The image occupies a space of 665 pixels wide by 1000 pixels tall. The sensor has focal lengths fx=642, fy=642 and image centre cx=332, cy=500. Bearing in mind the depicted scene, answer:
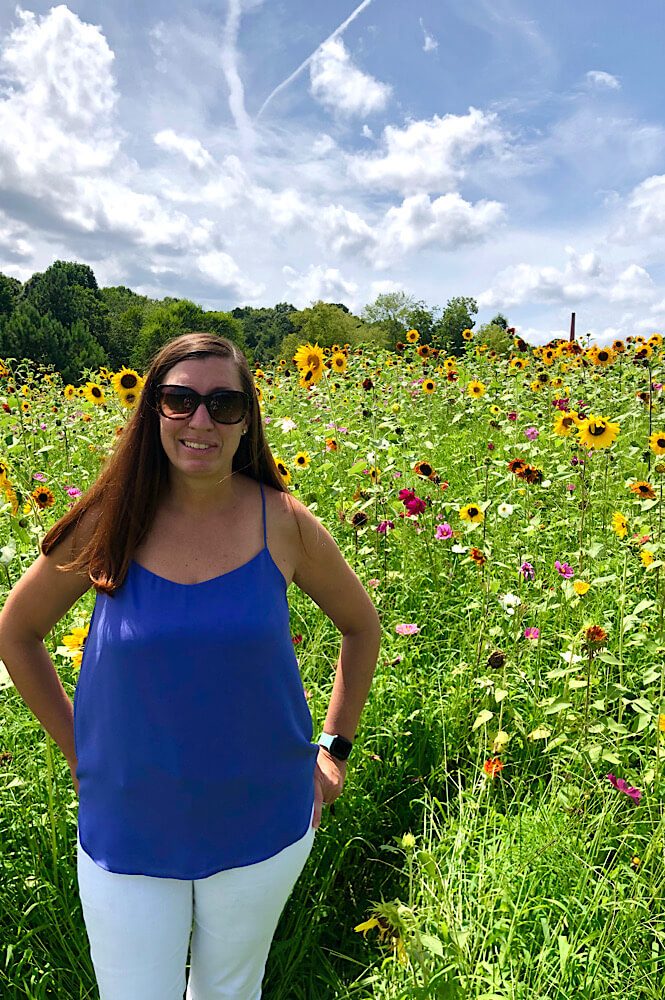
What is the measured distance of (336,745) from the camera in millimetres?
1569

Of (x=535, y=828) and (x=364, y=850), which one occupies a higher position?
(x=535, y=828)

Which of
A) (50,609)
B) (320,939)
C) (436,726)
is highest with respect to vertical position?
(50,609)

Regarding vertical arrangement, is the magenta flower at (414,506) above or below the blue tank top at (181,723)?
above

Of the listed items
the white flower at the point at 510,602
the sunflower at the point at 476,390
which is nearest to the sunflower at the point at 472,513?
the white flower at the point at 510,602

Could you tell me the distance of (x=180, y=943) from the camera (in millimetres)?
1251

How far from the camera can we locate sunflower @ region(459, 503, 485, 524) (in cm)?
263

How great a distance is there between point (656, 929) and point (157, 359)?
6.24 feet

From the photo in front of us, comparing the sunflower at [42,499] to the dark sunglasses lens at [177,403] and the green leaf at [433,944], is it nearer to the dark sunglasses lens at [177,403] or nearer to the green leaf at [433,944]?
the dark sunglasses lens at [177,403]

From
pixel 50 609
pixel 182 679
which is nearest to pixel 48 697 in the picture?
pixel 50 609

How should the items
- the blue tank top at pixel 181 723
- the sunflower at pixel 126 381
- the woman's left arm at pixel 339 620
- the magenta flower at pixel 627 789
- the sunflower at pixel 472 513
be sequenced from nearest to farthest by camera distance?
the blue tank top at pixel 181 723 < the woman's left arm at pixel 339 620 < the magenta flower at pixel 627 789 < the sunflower at pixel 472 513 < the sunflower at pixel 126 381

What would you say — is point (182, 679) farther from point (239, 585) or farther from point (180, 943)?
point (180, 943)

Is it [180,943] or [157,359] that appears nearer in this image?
[180,943]

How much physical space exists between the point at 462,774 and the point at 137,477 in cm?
175

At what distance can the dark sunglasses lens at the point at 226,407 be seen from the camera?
1309mm
